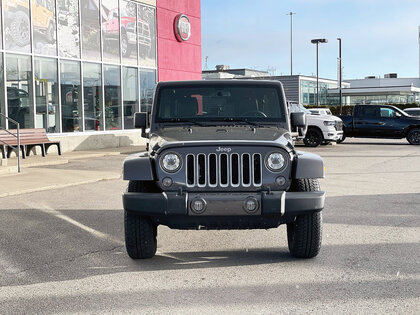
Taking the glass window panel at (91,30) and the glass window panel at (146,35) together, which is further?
the glass window panel at (146,35)

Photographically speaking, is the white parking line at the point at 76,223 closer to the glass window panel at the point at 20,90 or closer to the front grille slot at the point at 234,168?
the front grille slot at the point at 234,168

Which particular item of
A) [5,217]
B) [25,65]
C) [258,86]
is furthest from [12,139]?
[258,86]

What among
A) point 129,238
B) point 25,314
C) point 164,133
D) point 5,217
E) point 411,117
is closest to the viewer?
point 25,314

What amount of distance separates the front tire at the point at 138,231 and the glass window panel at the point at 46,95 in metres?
14.5

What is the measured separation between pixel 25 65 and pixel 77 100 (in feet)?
9.07

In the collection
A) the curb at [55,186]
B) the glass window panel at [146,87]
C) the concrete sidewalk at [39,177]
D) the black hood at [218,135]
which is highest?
the glass window panel at [146,87]

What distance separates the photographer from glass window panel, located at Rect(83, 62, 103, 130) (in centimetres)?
2195

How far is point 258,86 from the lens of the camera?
7.06 meters

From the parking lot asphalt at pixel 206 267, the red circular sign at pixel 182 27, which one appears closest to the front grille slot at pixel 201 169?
the parking lot asphalt at pixel 206 267

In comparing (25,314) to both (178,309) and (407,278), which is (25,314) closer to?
(178,309)

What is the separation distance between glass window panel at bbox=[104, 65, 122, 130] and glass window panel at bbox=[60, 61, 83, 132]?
1.72 meters

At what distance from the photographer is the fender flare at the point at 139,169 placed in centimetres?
548

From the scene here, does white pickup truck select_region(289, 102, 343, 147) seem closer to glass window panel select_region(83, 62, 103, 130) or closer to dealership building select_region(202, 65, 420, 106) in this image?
glass window panel select_region(83, 62, 103, 130)

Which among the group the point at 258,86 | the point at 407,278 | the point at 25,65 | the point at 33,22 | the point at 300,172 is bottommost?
the point at 407,278
